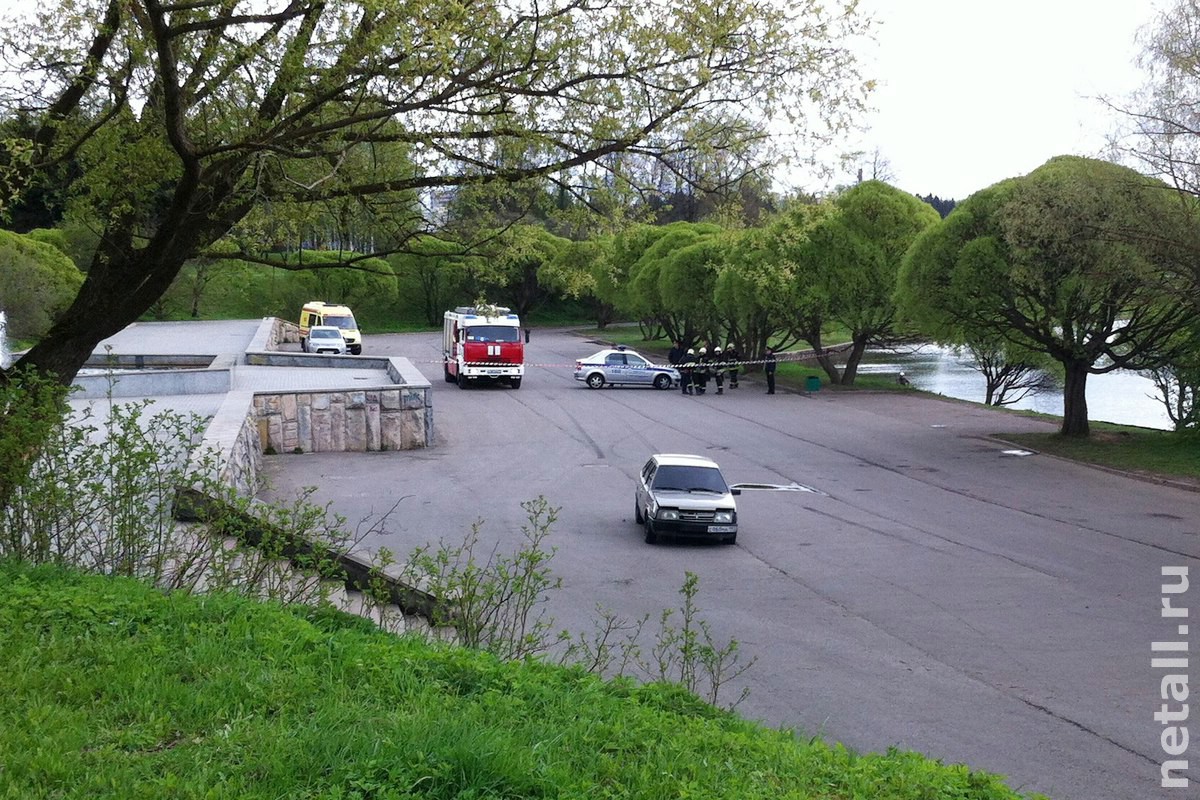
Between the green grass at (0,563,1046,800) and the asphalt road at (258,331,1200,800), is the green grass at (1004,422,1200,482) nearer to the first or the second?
the asphalt road at (258,331,1200,800)

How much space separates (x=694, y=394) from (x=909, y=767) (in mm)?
38062

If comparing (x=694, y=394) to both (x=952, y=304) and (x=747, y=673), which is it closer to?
(x=952, y=304)

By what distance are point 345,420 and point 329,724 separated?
69.8 ft

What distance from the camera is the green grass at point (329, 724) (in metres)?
4.45

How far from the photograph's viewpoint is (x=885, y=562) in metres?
15.9

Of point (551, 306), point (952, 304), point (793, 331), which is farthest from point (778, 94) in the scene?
point (551, 306)

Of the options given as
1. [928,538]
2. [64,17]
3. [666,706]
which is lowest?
[928,538]

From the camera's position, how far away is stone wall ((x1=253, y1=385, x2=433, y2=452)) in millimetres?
24312

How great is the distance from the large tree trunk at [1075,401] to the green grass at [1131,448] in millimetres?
Answer: 340

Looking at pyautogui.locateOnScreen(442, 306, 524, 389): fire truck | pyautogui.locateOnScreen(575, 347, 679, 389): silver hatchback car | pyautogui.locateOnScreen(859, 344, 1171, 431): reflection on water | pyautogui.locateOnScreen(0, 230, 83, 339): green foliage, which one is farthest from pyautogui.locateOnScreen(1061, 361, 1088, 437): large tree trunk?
pyautogui.locateOnScreen(0, 230, 83, 339): green foliage

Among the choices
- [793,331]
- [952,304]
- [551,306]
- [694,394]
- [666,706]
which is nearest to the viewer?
[666,706]

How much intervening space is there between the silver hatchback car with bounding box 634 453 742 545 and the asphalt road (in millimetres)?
422

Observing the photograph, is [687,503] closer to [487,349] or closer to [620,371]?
[487,349]

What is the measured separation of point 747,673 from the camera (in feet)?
33.6
